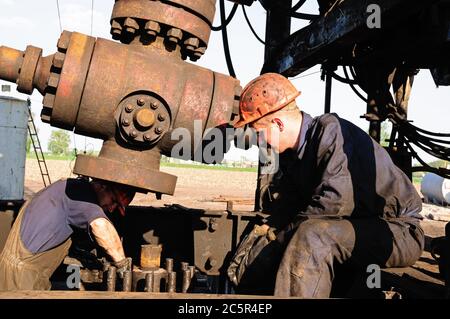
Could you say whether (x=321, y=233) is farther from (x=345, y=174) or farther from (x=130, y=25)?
(x=130, y=25)

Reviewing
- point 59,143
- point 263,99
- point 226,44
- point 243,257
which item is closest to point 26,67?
point 263,99

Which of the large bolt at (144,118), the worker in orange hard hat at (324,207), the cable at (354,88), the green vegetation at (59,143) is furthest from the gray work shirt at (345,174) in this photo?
the green vegetation at (59,143)

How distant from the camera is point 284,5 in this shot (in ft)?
15.3

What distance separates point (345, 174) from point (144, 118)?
1177 mm

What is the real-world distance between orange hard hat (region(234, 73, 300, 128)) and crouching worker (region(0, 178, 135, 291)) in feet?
3.56

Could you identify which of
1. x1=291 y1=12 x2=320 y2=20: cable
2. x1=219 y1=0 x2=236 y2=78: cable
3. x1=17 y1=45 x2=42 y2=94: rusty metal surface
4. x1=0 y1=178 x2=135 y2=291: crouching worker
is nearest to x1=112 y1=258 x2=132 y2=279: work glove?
x1=0 y1=178 x2=135 y2=291: crouching worker

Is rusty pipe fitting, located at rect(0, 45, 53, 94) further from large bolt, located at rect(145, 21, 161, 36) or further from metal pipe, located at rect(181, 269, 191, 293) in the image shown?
metal pipe, located at rect(181, 269, 191, 293)

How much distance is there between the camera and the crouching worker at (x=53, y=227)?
3215mm

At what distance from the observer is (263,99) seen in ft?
9.07

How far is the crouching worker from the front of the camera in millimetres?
3215

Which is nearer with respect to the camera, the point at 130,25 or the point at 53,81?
the point at 53,81

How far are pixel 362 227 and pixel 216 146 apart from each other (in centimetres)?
99

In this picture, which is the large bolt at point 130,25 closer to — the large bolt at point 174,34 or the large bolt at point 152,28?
the large bolt at point 152,28
